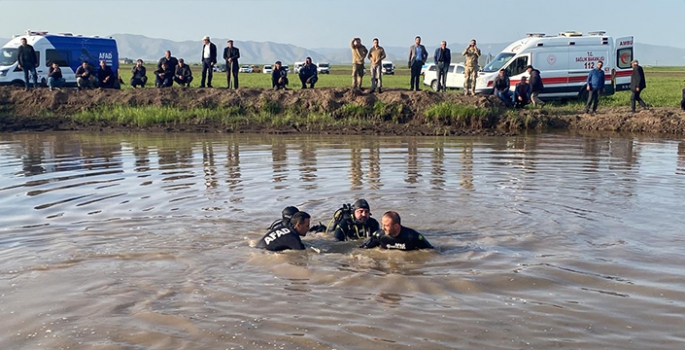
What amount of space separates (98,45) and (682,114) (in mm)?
24119

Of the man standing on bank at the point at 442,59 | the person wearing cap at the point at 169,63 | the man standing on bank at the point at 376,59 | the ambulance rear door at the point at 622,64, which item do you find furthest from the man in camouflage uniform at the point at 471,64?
the person wearing cap at the point at 169,63

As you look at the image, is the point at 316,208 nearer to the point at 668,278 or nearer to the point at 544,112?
the point at 668,278

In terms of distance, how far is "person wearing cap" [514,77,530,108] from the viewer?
24.4m

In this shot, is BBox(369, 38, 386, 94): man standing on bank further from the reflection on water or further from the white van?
the white van

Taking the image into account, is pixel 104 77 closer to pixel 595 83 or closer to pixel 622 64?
pixel 595 83

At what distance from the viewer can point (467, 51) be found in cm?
2459

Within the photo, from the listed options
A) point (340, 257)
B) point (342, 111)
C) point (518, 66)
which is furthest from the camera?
point (518, 66)

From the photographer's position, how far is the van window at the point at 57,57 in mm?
30233

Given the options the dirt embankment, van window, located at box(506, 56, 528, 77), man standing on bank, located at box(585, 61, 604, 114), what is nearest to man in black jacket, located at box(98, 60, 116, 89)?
the dirt embankment

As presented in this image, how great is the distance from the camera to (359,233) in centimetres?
1043

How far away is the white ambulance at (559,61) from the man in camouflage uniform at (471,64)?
1814mm

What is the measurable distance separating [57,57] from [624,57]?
23.3 meters

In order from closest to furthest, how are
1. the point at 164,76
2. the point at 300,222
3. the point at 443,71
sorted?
the point at 300,222 → the point at 443,71 → the point at 164,76

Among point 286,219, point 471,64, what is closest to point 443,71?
point 471,64
